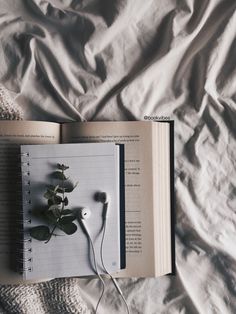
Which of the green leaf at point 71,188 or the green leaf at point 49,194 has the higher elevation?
the green leaf at point 71,188

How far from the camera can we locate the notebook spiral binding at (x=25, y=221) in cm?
76

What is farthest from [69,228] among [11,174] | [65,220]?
[11,174]

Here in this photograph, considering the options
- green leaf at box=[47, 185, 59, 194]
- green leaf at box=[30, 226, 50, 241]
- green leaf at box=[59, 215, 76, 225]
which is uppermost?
green leaf at box=[47, 185, 59, 194]

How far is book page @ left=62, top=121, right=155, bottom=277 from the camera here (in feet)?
2.65

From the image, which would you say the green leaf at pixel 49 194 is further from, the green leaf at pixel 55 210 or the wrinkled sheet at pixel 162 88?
the wrinkled sheet at pixel 162 88

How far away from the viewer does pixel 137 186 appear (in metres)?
0.82

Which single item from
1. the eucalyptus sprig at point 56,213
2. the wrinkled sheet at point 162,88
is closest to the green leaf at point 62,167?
the eucalyptus sprig at point 56,213

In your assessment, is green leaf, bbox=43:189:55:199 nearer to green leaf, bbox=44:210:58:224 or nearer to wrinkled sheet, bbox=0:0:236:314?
green leaf, bbox=44:210:58:224

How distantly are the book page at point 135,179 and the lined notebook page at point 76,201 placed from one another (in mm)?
37

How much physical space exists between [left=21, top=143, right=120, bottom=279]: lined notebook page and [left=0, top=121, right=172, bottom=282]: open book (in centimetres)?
4

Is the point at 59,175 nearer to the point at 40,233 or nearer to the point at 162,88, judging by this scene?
the point at 40,233

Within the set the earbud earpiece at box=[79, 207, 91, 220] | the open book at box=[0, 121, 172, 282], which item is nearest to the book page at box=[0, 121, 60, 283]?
the open book at box=[0, 121, 172, 282]

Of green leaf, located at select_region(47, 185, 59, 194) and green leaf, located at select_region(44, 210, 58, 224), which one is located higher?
green leaf, located at select_region(47, 185, 59, 194)

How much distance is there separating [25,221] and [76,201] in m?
0.09
